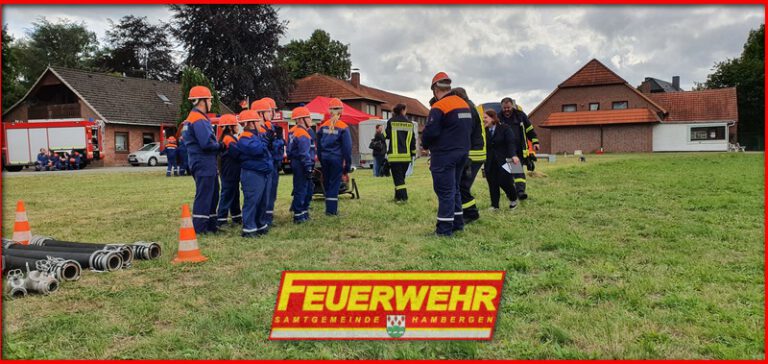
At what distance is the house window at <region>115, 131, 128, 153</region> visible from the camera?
37.2 m

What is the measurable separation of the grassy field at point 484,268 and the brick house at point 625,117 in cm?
3924

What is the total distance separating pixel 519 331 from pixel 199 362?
6.62 ft

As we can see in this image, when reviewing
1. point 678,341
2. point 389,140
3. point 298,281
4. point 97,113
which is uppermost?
point 97,113

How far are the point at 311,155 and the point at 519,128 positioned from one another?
3790 millimetres

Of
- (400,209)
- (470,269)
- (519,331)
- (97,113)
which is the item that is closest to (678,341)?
(519,331)

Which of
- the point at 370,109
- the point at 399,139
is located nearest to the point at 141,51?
the point at 370,109

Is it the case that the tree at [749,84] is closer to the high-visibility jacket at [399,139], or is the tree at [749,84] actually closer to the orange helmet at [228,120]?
the high-visibility jacket at [399,139]

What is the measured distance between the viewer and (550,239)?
6.58 metres

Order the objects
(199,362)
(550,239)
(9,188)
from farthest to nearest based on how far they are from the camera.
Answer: (9,188), (550,239), (199,362)

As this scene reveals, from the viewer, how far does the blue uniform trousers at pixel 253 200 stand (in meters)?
7.41

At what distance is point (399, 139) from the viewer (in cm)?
1100

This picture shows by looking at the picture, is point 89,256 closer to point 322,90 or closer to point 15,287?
point 15,287

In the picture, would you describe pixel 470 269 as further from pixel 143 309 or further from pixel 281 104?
pixel 281 104

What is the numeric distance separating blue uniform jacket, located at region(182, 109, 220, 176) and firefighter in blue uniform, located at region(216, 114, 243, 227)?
0.23 meters
